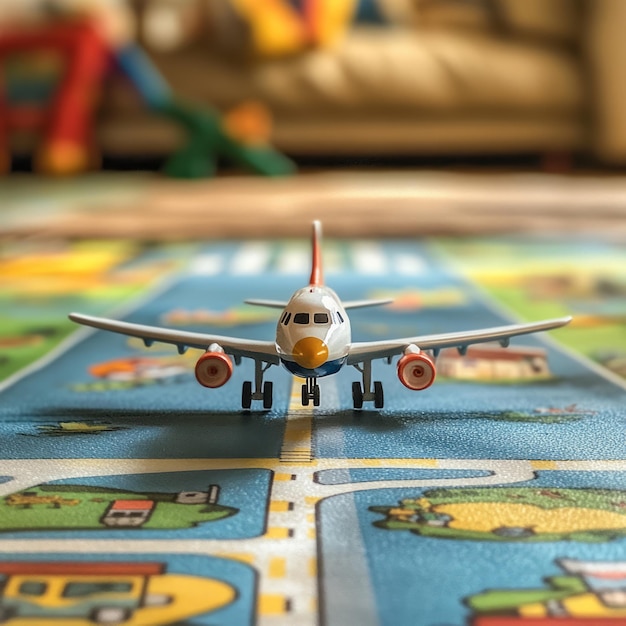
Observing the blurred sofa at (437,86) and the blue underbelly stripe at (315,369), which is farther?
the blurred sofa at (437,86)

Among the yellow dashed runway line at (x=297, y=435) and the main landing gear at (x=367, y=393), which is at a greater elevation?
the main landing gear at (x=367, y=393)

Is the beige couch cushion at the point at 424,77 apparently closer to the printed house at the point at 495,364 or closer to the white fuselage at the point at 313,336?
the printed house at the point at 495,364

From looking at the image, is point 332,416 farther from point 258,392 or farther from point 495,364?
point 495,364

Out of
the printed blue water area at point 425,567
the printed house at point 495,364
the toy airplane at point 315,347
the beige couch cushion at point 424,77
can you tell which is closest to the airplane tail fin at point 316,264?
the toy airplane at point 315,347

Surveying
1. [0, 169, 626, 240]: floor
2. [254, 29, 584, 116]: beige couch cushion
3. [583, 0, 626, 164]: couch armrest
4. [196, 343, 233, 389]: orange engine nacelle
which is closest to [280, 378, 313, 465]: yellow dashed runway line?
[196, 343, 233, 389]: orange engine nacelle

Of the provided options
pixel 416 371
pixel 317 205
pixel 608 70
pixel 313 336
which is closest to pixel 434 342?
pixel 416 371
